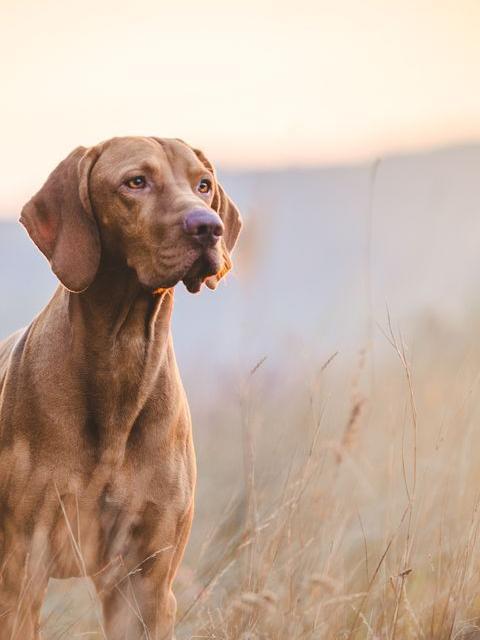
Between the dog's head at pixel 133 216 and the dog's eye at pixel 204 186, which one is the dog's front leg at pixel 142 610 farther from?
the dog's eye at pixel 204 186

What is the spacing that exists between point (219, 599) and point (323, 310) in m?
1.56

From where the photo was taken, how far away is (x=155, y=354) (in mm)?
4801

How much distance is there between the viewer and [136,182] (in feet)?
15.1

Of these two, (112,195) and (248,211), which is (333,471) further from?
(112,195)

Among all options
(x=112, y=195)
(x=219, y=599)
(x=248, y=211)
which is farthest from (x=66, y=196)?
(x=219, y=599)

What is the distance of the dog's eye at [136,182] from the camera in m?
4.61

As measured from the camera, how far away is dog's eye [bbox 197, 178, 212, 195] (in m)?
4.81

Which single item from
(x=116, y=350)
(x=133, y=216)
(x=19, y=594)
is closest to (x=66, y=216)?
(x=133, y=216)

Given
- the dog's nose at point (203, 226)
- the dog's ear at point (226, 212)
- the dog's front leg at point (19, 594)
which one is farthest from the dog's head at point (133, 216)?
the dog's front leg at point (19, 594)

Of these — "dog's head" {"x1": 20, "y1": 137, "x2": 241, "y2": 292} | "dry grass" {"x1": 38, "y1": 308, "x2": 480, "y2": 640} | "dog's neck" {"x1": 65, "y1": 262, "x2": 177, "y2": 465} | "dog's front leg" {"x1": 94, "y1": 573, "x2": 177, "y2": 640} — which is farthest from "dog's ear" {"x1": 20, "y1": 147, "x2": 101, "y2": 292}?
"dog's front leg" {"x1": 94, "y1": 573, "x2": 177, "y2": 640}

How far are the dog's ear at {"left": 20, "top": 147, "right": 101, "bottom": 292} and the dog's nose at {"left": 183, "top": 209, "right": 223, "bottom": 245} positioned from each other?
0.41 metres

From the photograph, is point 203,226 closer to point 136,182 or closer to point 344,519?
point 136,182

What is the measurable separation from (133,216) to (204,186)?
1.33 ft

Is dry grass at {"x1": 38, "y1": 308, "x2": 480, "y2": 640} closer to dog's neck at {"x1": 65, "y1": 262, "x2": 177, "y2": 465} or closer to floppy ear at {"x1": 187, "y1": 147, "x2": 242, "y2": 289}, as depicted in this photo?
dog's neck at {"x1": 65, "y1": 262, "x2": 177, "y2": 465}
